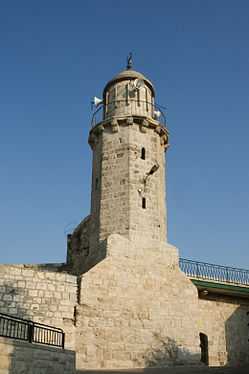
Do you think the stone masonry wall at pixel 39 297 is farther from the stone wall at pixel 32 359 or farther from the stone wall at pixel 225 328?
the stone wall at pixel 225 328

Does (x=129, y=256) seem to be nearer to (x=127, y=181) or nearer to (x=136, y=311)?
(x=136, y=311)

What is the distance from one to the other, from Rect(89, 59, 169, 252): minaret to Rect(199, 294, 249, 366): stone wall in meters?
3.79

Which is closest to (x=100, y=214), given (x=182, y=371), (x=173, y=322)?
(x=173, y=322)

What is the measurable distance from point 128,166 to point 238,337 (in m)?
8.93

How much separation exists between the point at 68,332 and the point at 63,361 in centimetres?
301

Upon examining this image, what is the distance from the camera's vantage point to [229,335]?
18.9 m

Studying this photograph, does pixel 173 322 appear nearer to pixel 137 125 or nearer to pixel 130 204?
pixel 130 204

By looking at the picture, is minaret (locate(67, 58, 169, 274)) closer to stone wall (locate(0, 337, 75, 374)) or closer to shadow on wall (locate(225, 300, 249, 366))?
shadow on wall (locate(225, 300, 249, 366))

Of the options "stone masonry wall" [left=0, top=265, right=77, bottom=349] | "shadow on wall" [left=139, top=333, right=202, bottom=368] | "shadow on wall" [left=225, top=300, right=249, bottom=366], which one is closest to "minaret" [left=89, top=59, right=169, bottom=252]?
"stone masonry wall" [left=0, top=265, right=77, bottom=349]

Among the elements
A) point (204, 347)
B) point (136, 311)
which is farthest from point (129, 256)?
point (204, 347)

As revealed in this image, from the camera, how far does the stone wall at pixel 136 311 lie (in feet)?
→ 49.5

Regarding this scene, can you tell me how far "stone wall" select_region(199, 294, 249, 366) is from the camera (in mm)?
18359

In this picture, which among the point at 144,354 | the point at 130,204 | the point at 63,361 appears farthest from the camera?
the point at 130,204

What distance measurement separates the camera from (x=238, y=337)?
19.2m
